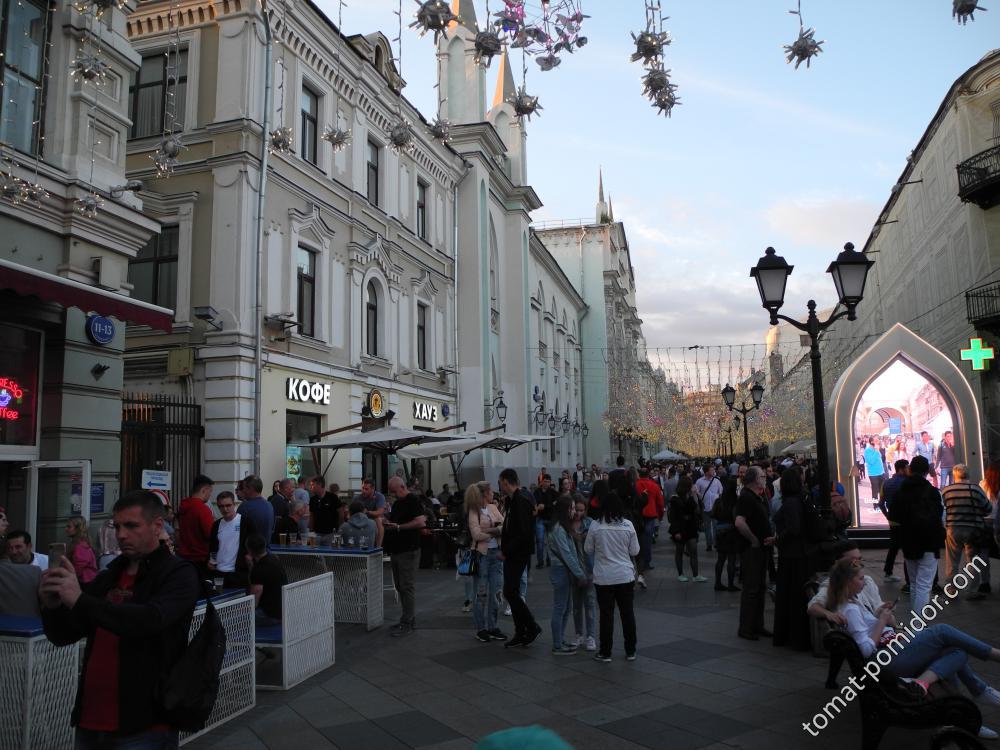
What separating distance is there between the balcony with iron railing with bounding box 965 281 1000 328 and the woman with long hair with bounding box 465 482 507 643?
20.4 meters

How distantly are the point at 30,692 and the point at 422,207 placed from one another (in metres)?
22.0

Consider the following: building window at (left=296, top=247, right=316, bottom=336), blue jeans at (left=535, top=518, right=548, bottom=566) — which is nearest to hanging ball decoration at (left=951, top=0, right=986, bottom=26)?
blue jeans at (left=535, top=518, right=548, bottom=566)

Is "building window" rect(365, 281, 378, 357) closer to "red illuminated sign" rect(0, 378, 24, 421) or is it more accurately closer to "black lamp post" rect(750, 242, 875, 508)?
"red illuminated sign" rect(0, 378, 24, 421)

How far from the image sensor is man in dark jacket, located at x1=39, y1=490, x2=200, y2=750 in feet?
Result: 9.93

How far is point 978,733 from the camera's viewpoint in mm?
4746

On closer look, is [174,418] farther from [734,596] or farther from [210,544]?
[734,596]

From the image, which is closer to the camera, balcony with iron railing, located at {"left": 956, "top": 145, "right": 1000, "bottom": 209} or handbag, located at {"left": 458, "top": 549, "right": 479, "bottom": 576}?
handbag, located at {"left": 458, "top": 549, "right": 479, "bottom": 576}

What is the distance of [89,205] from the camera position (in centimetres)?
983

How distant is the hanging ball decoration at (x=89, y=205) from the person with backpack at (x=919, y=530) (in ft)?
34.0

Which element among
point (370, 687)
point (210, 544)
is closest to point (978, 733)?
point (370, 687)

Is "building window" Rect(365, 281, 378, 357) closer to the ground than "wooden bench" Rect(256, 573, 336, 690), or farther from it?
farther from it

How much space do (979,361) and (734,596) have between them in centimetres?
1153

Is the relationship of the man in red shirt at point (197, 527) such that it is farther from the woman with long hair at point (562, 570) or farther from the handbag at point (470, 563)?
the woman with long hair at point (562, 570)

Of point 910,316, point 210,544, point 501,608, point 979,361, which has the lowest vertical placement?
point 501,608
